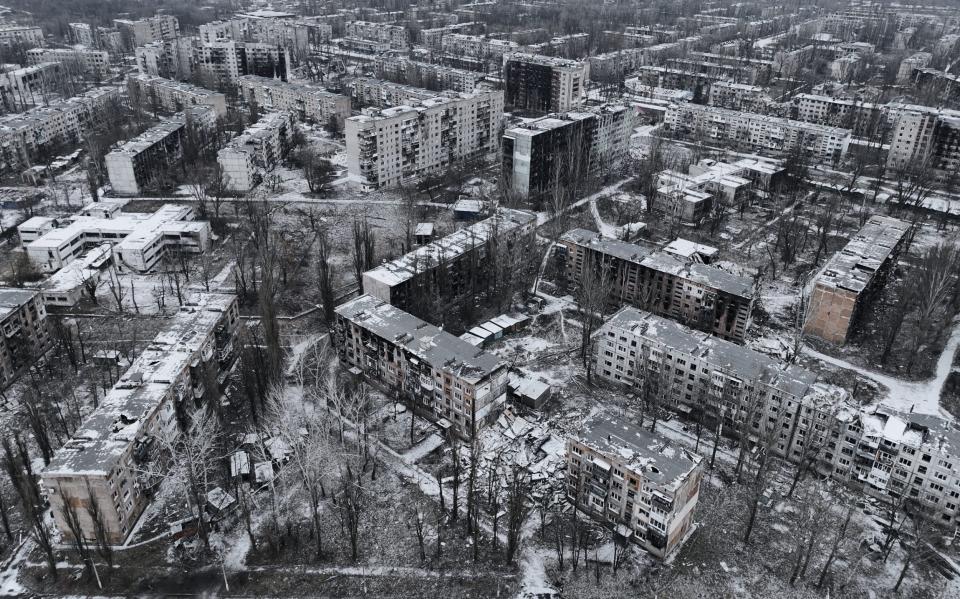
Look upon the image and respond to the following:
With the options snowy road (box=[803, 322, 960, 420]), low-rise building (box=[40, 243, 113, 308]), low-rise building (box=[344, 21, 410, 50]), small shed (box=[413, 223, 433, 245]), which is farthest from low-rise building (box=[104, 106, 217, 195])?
low-rise building (box=[344, 21, 410, 50])

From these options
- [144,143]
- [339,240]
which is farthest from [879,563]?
[144,143]

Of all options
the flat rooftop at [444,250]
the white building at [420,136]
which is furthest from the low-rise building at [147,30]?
the flat rooftop at [444,250]

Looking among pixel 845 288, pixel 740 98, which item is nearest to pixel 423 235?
pixel 845 288

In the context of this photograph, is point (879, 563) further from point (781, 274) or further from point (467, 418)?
point (781, 274)

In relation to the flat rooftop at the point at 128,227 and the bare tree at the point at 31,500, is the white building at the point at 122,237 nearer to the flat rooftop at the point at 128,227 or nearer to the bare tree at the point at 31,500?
the flat rooftop at the point at 128,227

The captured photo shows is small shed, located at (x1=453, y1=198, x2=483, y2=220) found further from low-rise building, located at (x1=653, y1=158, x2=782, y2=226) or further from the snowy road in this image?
the snowy road
